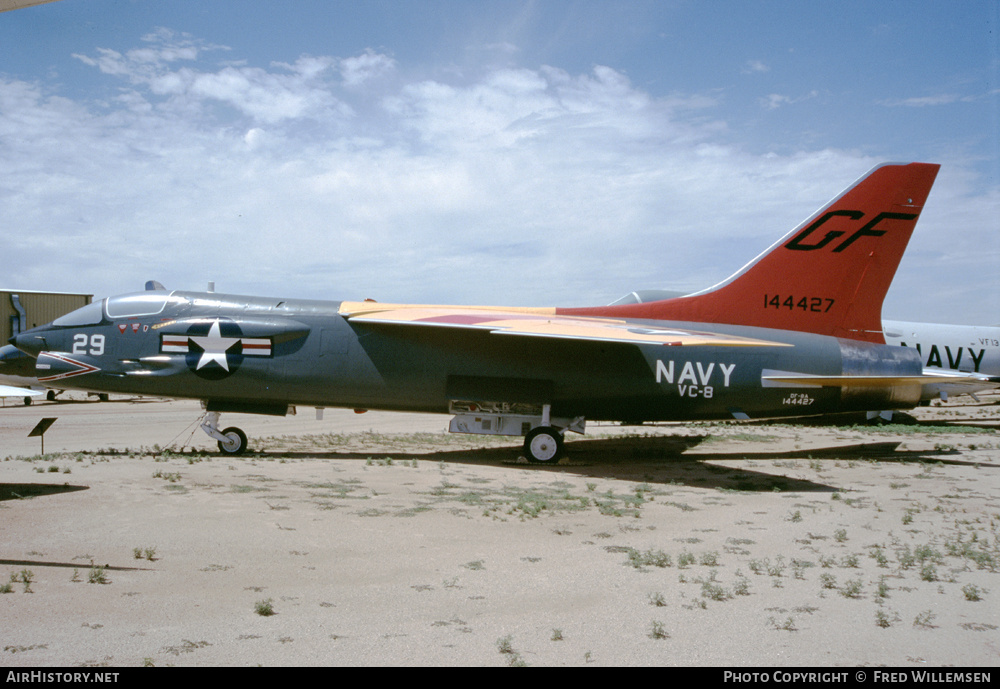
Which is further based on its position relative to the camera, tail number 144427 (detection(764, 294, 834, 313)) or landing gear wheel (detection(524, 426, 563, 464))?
tail number 144427 (detection(764, 294, 834, 313))

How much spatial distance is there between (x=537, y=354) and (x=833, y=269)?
649 centimetres

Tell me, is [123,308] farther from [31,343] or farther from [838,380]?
[838,380]

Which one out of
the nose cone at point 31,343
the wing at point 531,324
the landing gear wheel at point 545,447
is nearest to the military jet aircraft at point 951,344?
the wing at point 531,324

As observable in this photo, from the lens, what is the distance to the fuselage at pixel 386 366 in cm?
1316

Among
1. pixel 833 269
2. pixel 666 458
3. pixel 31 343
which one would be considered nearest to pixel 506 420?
pixel 666 458

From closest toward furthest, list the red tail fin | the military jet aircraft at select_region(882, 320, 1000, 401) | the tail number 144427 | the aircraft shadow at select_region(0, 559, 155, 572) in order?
the aircraft shadow at select_region(0, 559, 155, 572), the red tail fin, the tail number 144427, the military jet aircraft at select_region(882, 320, 1000, 401)

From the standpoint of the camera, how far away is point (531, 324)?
40.4ft

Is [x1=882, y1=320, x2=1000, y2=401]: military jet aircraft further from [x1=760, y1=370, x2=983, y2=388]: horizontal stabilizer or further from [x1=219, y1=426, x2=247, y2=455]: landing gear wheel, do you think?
[x1=219, y1=426, x2=247, y2=455]: landing gear wheel

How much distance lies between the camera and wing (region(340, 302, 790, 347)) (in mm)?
11219

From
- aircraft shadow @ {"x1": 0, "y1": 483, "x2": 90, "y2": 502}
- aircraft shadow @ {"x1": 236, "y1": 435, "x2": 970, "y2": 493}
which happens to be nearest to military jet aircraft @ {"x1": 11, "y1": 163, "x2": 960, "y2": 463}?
aircraft shadow @ {"x1": 236, "y1": 435, "x2": 970, "y2": 493}

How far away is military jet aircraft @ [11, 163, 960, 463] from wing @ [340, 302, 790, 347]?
11 centimetres

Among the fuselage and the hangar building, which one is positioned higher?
the hangar building

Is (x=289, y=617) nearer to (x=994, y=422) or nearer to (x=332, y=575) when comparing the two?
(x=332, y=575)
